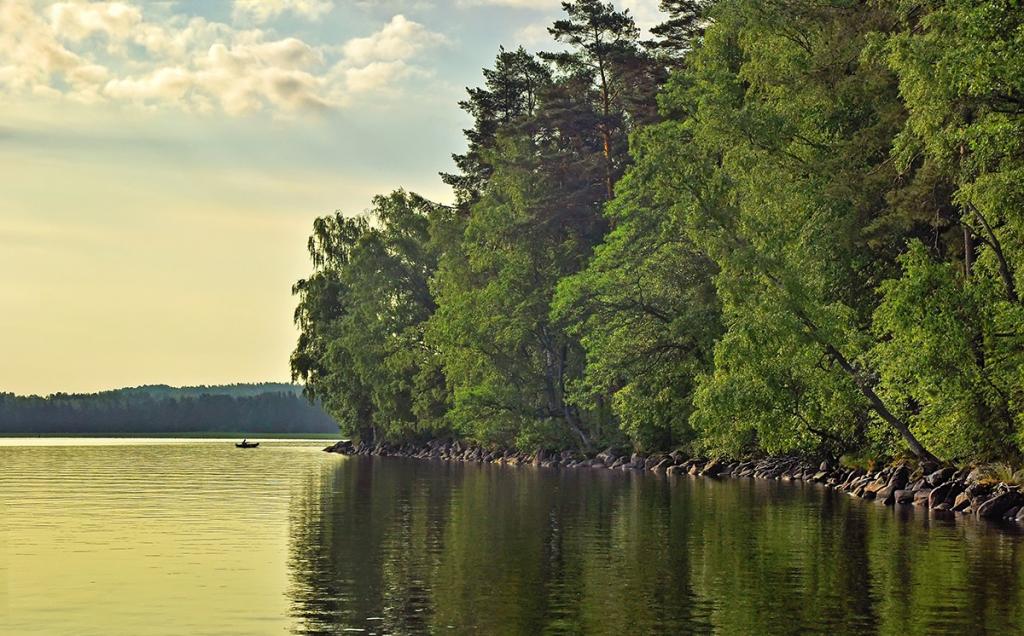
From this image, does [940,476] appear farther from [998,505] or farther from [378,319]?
[378,319]

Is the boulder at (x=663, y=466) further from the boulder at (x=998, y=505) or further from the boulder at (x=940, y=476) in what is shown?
the boulder at (x=998, y=505)

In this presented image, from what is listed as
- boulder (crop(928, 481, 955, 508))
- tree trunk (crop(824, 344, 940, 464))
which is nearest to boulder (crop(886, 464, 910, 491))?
tree trunk (crop(824, 344, 940, 464))

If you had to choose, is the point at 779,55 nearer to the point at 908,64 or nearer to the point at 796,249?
the point at 796,249

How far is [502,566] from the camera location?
2580 cm

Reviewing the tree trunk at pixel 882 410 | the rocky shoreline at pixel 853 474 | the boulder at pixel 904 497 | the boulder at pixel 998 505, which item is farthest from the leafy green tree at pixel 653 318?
the boulder at pixel 998 505

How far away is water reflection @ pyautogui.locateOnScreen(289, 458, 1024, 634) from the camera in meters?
19.2

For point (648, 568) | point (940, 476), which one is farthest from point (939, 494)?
point (648, 568)

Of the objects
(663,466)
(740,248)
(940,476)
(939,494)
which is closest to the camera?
(939,494)

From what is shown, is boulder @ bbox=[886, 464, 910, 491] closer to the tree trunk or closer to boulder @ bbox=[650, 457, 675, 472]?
the tree trunk

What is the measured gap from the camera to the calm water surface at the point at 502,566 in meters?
19.2

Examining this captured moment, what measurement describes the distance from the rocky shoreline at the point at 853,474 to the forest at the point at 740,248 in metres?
1.05

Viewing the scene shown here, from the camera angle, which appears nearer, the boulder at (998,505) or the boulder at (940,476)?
the boulder at (998,505)

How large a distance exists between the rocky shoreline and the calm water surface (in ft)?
5.81

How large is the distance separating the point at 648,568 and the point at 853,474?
29.2 metres
